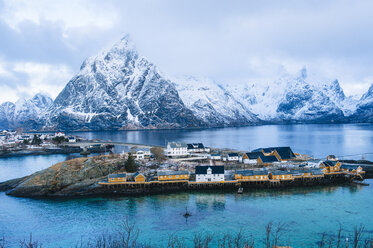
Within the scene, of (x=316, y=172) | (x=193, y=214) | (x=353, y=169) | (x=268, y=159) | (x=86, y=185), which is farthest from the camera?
(x=268, y=159)

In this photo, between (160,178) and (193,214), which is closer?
(193,214)

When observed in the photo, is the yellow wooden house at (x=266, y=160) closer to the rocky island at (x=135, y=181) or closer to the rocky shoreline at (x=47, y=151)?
the rocky island at (x=135, y=181)

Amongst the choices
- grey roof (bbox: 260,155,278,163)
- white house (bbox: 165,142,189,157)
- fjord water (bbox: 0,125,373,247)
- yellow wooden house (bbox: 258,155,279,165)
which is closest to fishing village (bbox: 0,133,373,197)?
yellow wooden house (bbox: 258,155,279,165)

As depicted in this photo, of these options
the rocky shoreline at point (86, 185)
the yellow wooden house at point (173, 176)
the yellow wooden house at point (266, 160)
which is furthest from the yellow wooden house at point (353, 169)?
the yellow wooden house at point (173, 176)

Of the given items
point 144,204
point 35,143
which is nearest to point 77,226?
point 144,204

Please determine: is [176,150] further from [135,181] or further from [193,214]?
[193,214]

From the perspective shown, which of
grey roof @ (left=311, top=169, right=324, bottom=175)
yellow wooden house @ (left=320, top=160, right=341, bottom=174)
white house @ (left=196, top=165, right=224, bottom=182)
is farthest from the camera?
yellow wooden house @ (left=320, top=160, right=341, bottom=174)

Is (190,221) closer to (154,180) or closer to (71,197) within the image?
(154,180)

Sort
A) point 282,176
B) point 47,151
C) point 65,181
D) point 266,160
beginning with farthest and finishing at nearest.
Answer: point 47,151 < point 266,160 < point 282,176 < point 65,181

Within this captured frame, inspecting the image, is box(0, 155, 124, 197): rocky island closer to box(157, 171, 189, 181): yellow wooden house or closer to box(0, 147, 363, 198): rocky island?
box(0, 147, 363, 198): rocky island

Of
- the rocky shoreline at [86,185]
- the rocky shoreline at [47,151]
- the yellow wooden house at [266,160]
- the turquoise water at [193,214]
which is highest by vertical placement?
the rocky shoreline at [47,151]

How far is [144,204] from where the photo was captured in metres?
43.5

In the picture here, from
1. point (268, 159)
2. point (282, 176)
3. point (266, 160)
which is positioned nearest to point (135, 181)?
point (282, 176)

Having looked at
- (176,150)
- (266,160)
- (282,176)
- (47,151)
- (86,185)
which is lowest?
(86,185)
